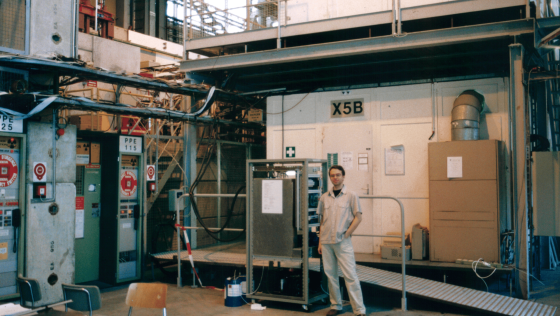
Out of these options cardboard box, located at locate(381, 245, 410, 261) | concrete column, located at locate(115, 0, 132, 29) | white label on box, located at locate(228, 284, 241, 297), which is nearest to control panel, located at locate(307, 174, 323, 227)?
white label on box, located at locate(228, 284, 241, 297)

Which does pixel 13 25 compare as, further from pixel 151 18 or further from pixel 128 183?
pixel 151 18

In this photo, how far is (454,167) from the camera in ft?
25.3

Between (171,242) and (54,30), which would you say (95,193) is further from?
(54,30)

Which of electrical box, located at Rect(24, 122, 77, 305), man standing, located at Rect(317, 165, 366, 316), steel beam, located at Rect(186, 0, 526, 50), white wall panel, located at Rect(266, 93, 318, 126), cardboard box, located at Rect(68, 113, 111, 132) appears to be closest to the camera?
man standing, located at Rect(317, 165, 366, 316)

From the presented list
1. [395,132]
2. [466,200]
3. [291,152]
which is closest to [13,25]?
[291,152]

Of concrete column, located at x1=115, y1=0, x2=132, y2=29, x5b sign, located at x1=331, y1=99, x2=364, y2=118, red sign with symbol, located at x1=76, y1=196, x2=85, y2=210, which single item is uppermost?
concrete column, located at x1=115, y1=0, x2=132, y2=29

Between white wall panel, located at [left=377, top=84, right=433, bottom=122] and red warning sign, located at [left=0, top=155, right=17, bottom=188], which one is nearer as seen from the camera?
red warning sign, located at [left=0, top=155, right=17, bottom=188]

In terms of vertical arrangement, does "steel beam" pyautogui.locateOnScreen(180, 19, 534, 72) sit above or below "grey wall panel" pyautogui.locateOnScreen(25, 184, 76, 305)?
above

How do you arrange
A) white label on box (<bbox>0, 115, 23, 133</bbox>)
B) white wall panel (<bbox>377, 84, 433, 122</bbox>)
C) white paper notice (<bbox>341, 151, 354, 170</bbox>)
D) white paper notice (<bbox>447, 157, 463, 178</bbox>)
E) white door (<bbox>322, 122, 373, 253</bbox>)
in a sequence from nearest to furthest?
white label on box (<bbox>0, 115, 23, 133</bbox>) < white paper notice (<bbox>447, 157, 463, 178</bbox>) < white wall panel (<bbox>377, 84, 433, 122</bbox>) < white door (<bbox>322, 122, 373, 253</bbox>) < white paper notice (<bbox>341, 151, 354, 170</bbox>)

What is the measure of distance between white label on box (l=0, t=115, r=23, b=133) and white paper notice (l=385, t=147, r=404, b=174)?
627cm

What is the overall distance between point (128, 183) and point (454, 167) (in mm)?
5907

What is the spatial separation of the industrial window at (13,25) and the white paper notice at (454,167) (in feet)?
23.1

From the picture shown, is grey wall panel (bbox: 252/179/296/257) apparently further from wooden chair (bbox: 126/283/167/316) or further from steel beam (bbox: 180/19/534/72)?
steel beam (bbox: 180/19/534/72)

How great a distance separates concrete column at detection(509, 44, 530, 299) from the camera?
669 cm
